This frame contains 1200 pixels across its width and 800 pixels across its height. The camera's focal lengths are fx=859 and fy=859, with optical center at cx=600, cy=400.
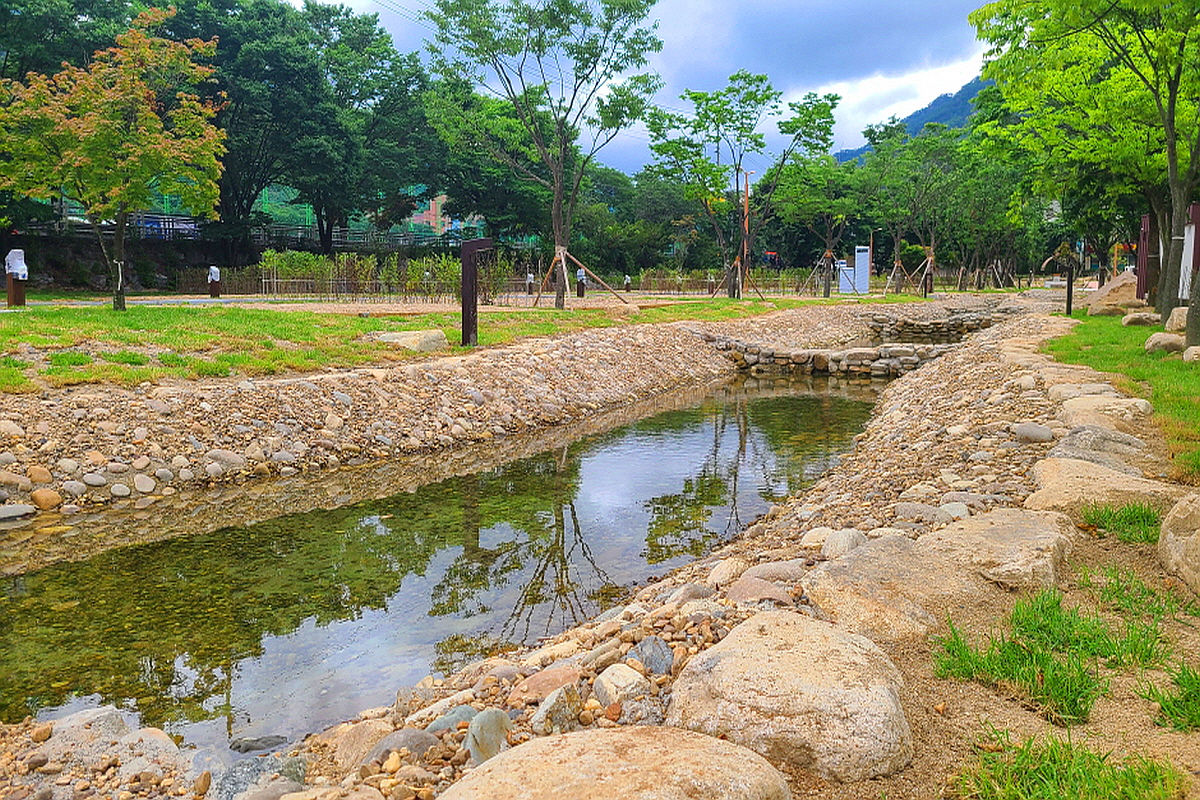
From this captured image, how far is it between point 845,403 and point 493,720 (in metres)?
12.9

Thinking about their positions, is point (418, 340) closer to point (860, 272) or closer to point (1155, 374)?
point (1155, 374)

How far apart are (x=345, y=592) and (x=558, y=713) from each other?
3.21 m

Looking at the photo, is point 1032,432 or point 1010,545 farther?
point 1032,432

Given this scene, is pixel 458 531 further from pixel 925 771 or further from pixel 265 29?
pixel 265 29

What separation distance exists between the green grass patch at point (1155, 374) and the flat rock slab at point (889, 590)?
231 cm

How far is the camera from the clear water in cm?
429

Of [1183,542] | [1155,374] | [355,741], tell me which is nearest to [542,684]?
[355,741]

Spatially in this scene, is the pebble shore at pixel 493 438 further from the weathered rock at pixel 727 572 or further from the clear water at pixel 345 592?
the clear water at pixel 345 592

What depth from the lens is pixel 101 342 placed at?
35.1 feet

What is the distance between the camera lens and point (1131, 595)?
340 cm

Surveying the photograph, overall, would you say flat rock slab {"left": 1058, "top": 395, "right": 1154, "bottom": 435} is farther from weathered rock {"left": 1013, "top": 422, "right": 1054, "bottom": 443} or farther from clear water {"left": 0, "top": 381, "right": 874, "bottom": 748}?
clear water {"left": 0, "top": 381, "right": 874, "bottom": 748}

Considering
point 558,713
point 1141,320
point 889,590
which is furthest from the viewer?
point 1141,320

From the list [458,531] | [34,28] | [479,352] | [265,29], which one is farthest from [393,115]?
[458,531]

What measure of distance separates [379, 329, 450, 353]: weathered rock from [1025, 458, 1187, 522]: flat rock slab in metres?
10.3
